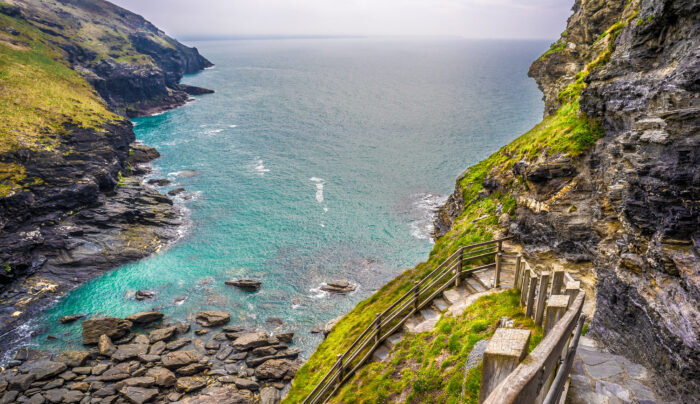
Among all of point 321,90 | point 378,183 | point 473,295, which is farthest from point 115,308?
point 321,90

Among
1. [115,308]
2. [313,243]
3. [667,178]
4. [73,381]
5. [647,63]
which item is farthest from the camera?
[313,243]

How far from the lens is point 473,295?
1622cm

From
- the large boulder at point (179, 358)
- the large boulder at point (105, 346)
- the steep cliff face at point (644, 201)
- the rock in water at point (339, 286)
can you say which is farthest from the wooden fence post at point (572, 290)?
the large boulder at point (105, 346)

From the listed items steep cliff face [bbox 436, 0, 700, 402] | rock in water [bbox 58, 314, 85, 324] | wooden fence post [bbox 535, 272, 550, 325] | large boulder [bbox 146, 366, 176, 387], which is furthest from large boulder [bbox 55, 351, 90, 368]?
wooden fence post [bbox 535, 272, 550, 325]

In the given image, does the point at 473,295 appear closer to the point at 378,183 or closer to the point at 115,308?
the point at 115,308

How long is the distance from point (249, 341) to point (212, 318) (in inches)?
241

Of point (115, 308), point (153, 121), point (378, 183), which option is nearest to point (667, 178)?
point (115, 308)

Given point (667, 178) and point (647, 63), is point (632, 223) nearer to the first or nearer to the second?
point (667, 178)

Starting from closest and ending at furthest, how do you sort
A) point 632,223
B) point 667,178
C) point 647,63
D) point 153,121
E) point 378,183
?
point 667,178 → point 632,223 → point 647,63 → point 378,183 → point 153,121

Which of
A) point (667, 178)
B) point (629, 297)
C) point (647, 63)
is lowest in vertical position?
point (629, 297)

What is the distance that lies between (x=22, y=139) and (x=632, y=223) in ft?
247

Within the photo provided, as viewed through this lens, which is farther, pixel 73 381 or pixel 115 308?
pixel 115 308

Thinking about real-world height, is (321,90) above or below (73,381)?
above

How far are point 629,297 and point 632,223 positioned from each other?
104 inches
